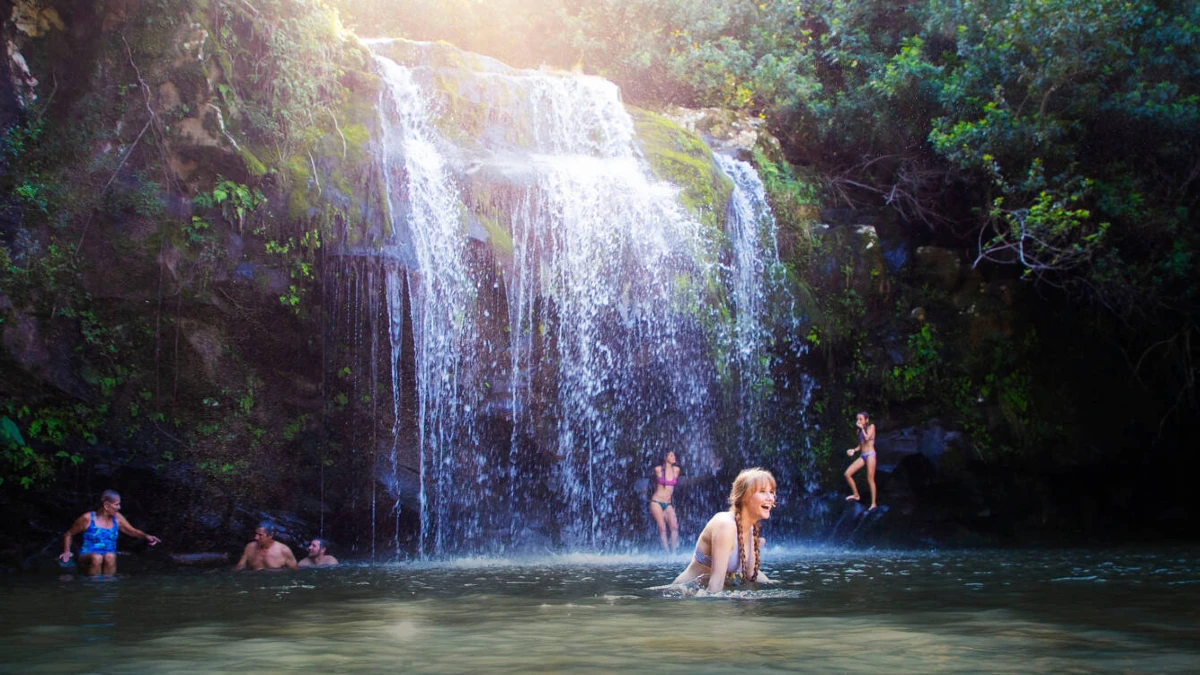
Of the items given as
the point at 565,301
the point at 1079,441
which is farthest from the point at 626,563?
the point at 1079,441

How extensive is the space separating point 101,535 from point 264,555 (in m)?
1.60

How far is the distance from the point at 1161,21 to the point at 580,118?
8577 millimetres

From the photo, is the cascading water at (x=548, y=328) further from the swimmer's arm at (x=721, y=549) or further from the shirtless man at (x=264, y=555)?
the swimmer's arm at (x=721, y=549)

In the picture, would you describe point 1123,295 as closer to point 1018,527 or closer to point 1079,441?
point 1079,441

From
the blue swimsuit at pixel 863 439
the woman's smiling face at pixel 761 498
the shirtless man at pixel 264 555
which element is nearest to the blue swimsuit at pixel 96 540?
the shirtless man at pixel 264 555

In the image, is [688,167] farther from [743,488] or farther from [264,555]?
[743,488]

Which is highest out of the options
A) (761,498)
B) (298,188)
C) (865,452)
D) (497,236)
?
(298,188)

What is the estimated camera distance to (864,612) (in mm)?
5613

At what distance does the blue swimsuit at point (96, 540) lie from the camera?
996 centimetres

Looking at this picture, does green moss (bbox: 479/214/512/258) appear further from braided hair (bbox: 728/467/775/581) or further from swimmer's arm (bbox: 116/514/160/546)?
braided hair (bbox: 728/467/775/581)

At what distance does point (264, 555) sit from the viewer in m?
10.6

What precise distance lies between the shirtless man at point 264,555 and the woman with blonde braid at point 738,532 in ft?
19.1

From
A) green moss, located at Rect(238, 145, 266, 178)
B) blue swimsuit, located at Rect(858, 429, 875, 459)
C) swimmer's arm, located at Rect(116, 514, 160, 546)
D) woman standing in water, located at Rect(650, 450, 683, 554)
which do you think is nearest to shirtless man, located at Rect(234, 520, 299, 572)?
swimmer's arm, located at Rect(116, 514, 160, 546)

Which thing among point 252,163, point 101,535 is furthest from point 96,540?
point 252,163
